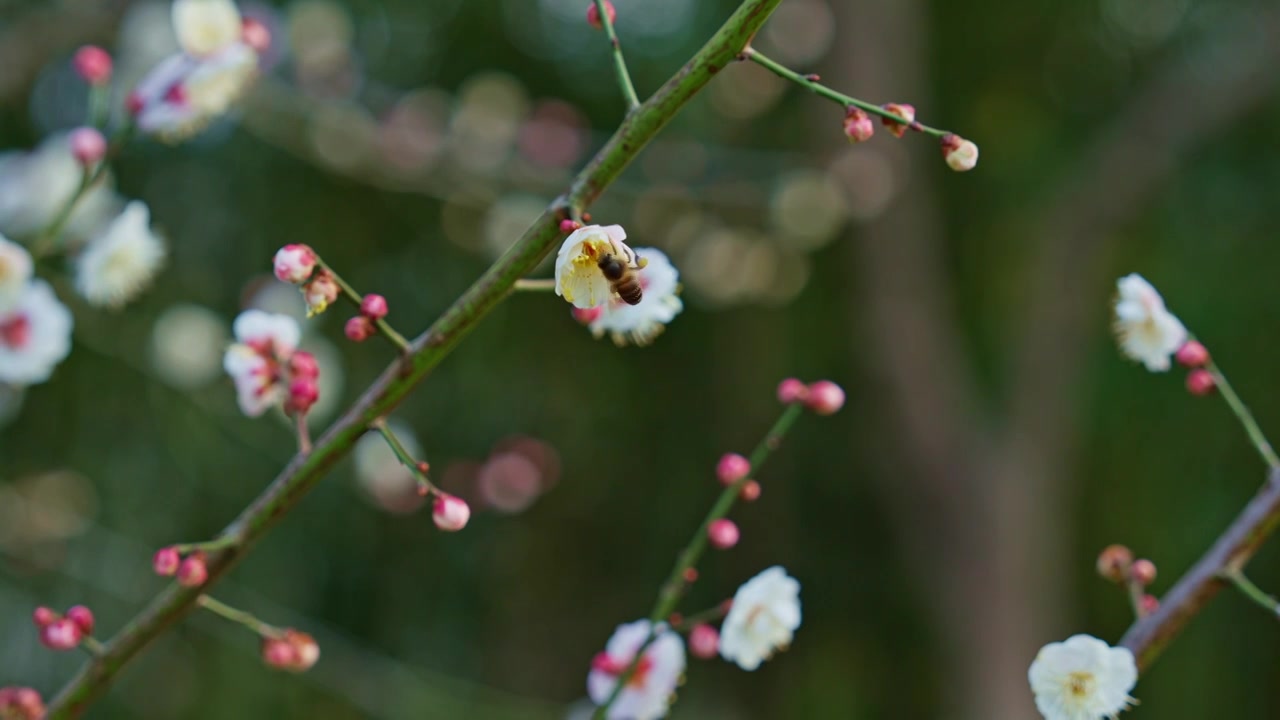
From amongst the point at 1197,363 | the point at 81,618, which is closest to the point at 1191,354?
the point at 1197,363

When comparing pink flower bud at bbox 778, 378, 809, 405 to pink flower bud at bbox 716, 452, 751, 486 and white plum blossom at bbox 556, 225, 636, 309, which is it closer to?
pink flower bud at bbox 716, 452, 751, 486

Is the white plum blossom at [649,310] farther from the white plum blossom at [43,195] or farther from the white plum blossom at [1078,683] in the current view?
the white plum blossom at [43,195]

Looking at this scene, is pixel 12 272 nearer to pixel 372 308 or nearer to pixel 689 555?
pixel 372 308

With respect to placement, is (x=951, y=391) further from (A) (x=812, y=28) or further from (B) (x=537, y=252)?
(B) (x=537, y=252)

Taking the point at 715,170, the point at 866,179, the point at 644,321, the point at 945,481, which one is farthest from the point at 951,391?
the point at 644,321

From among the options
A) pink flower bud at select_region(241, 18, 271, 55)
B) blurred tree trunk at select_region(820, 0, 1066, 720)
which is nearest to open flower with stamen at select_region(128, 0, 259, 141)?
pink flower bud at select_region(241, 18, 271, 55)
